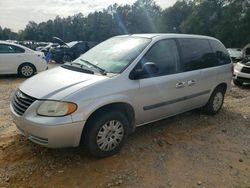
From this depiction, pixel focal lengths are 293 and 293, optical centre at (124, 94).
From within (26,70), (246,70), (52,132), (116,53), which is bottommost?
(246,70)

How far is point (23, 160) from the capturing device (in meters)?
3.95

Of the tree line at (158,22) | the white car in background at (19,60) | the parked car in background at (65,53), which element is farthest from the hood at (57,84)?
the tree line at (158,22)

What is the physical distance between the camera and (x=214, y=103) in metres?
6.17

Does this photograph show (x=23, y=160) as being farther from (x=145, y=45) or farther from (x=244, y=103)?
(x=244, y=103)

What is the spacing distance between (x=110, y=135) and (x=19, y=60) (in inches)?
325

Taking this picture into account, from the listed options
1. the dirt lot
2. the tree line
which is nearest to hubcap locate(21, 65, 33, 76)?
the dirt lot

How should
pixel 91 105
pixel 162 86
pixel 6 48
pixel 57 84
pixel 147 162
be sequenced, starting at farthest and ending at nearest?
pixel 6 48 < pixel 162 86 < pixel 147 162 < pixel 57 84 < pixel 91 105

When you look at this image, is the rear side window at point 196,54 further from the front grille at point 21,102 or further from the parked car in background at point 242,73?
the parked car in background at point 242,73

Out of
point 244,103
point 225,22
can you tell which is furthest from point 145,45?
point 225,22

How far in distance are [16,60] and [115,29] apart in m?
51.1

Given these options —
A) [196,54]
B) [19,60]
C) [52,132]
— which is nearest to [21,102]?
[52,132]

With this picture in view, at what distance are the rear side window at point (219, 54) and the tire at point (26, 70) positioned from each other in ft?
25.3

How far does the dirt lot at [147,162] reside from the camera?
3.58m

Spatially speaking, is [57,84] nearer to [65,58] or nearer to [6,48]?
[6,48]
